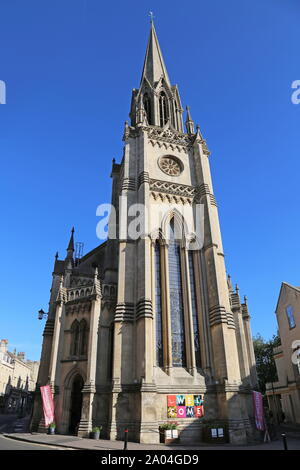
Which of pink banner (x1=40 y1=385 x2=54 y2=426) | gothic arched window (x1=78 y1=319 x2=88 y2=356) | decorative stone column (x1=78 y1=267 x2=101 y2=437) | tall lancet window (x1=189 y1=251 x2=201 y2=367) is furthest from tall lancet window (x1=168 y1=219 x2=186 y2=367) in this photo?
pink banner (x1=40 y1=385 x2=54 y2=426)

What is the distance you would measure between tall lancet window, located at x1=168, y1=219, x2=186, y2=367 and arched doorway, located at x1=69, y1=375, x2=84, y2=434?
652 cm

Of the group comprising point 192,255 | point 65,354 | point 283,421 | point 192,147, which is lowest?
point 283,421

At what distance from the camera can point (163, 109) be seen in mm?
35344

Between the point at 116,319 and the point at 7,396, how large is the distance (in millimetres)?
55422

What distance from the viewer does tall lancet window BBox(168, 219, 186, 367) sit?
20.7 metres

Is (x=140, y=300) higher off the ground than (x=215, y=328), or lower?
higher

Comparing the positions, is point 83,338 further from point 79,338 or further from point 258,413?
point 258,413

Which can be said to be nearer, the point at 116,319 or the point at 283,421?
the point at 116,319

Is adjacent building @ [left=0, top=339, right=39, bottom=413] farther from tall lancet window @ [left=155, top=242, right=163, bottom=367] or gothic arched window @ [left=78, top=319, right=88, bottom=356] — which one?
tall lancet window @ [left=155, top=242, right=163, bottom=367]

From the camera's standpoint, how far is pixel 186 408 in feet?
60.5

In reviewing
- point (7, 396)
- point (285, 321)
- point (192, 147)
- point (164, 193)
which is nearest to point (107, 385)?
point (164, 193)

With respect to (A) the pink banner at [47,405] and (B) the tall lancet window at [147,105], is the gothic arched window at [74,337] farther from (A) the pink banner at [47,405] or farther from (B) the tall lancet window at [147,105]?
(B) the tall lancet window at [147,105]

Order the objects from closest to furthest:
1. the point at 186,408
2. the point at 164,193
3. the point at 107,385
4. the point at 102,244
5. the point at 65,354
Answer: the point at 186,408 < the point at 107,385 < the point at 65,354 < the point at 164,193 < the point at 102,244

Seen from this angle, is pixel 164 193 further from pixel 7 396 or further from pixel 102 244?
pixel 7 396
